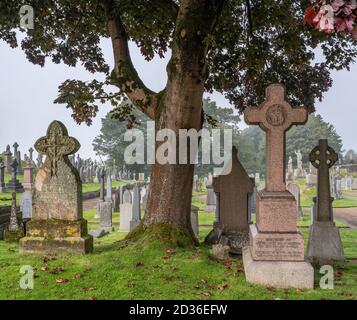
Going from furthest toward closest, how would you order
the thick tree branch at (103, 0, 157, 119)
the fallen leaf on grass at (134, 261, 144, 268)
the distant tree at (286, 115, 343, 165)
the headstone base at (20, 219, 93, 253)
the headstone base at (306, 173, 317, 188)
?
1. the distant tree at (286, 115, 343, 165)
2. the headstone base at (306, 173, 317, 188)
3. the thick tree branch at (103, 0, 157, 119)
4. the headstone base at (20, 219, 93, 253)
5. the fallen leaf on grass at (134, 261, 144, 268)

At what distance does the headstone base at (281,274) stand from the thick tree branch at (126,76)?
156 inches

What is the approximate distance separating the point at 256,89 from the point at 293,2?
2.74m

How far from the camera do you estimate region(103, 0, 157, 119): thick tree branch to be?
8.46 m

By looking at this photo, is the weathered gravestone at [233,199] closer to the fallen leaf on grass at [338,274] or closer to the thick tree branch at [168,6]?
the fallen leaf on grass at [338,274]

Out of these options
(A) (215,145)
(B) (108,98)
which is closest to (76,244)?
(B) (108,98)

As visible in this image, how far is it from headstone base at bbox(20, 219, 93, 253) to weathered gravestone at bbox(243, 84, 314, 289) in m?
3.08

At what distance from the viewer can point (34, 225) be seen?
7.42m

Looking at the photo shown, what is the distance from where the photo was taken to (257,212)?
6.52m

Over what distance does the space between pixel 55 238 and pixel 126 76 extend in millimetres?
3680

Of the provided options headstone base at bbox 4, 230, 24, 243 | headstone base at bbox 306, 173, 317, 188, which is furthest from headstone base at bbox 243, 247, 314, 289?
headstone base at bbox 306, 173, 317, 188

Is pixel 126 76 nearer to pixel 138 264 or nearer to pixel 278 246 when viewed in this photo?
pixel 138 264

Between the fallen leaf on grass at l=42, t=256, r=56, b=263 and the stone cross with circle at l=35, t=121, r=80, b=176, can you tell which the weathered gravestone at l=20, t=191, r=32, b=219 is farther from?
the fallen leaf on grass at l=42, t=256, r=56, b=263

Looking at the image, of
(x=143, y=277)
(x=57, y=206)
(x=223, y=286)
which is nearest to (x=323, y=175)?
(x=223, y=286)
